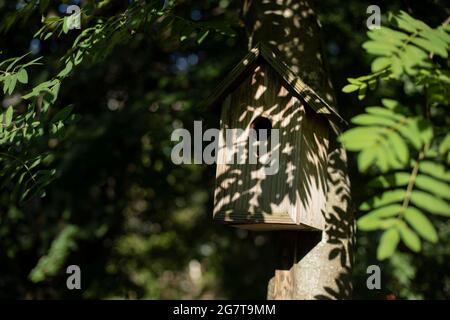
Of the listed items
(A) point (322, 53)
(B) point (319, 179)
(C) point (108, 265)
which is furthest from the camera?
(C) point (108, 265)

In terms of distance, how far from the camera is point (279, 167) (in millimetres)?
3721

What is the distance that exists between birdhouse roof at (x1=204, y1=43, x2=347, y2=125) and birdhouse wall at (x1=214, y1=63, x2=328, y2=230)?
0.24 feet

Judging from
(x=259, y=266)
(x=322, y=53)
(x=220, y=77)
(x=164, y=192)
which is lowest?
(x=259, y=266)

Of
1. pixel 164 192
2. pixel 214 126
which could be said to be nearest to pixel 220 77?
pixel 214 126

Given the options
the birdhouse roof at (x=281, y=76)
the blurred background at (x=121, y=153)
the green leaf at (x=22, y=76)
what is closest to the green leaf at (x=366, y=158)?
the birdhouse roof at (x=281, y=76)

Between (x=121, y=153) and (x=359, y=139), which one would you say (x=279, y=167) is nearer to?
(x=359, y=139)

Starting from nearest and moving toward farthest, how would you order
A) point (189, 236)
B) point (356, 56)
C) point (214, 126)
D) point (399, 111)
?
point (399, 111)
point (214, 126)
point (356, 56)
point (189, 236)

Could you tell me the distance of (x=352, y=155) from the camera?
295 inches

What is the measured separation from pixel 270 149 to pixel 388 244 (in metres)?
1.86

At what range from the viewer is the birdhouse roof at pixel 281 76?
3715 millimetres

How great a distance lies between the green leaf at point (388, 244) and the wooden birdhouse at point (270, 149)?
1.48 m

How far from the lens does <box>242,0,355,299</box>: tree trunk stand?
397 centimetres

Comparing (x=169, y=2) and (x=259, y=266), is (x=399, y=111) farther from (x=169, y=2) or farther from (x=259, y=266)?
(x=259, y=266)

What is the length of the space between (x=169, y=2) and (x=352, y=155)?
14.8 ft
